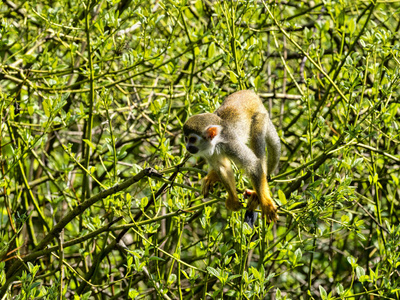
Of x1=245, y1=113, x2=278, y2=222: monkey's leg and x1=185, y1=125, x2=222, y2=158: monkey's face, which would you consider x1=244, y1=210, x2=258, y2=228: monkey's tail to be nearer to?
x1=245, y1=113, x2=278, y2=222: monkey's leg

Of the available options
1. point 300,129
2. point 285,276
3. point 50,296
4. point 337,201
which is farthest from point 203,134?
point 285,276

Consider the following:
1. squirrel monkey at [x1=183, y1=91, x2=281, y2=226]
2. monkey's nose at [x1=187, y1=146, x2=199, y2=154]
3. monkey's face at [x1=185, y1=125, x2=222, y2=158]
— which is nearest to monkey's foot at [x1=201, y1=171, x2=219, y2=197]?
squirrel monkey at [x1=183, y1=91, x2=281, y2=226]

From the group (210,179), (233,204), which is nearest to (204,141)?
(210,179)

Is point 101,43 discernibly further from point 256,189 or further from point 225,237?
point 225,237

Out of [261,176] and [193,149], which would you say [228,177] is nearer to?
[261,176]

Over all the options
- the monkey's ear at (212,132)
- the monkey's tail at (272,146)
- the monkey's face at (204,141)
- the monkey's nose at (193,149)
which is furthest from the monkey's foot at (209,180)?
the monkey's tail at (272,146)

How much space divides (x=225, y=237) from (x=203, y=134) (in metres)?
1.83

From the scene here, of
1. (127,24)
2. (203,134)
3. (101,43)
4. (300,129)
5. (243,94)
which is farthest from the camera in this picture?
(300,129)

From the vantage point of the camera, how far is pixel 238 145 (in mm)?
3578

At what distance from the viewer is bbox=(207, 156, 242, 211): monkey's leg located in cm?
317

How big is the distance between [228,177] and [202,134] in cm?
33

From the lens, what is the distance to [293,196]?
9.36ft

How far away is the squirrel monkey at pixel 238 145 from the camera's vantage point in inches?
132

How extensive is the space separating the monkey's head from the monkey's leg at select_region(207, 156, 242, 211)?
3.4 inches
